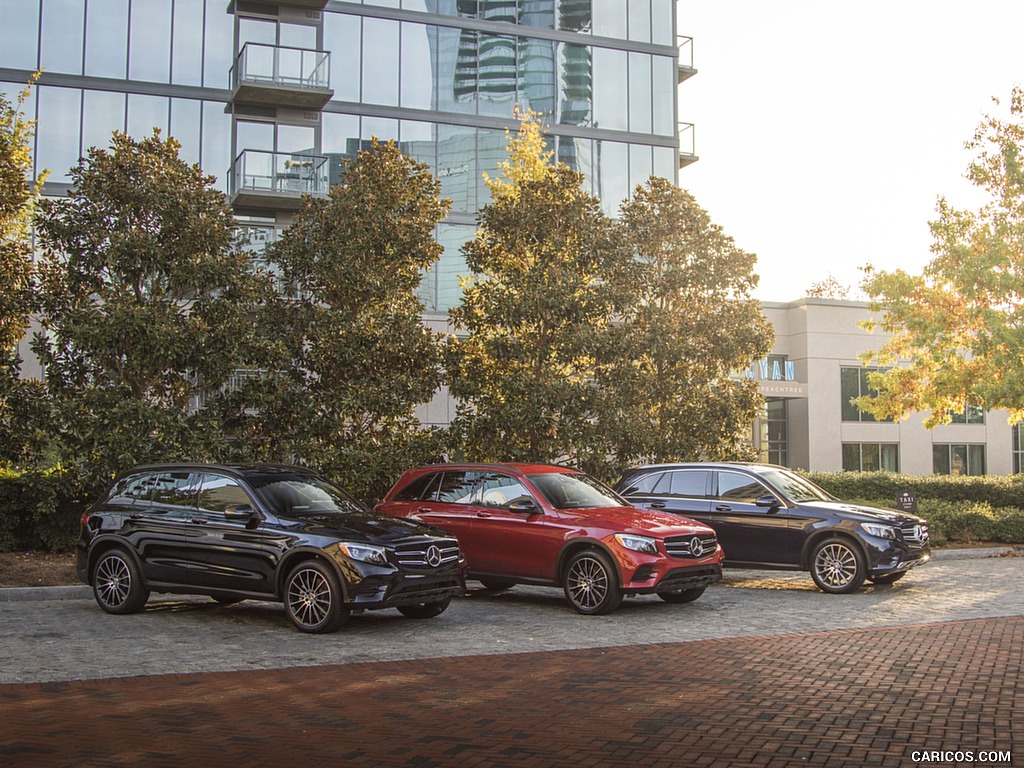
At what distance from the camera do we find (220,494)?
1148cm

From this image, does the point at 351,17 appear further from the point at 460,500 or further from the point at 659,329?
the point at 460,500

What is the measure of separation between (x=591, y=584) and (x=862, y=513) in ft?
13.9

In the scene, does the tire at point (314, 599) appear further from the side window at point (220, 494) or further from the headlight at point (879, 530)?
the headlight at point (879, 530)

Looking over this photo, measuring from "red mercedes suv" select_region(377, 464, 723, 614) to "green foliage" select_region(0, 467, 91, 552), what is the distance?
18.3ft

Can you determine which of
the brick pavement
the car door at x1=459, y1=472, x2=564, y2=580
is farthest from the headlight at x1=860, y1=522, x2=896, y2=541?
the car door at x1=459, y1=472, x2=564, y2=580

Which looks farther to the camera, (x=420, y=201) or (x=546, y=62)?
(x=546, y=62)

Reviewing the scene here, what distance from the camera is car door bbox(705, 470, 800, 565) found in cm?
1417

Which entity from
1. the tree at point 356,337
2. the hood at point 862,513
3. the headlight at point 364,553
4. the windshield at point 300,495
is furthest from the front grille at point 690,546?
the tree at point 356,337

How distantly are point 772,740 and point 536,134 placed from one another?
20519 millimetres

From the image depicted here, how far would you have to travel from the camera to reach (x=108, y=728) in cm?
673

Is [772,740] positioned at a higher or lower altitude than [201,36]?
lower

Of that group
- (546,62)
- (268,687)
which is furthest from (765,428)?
(268,687)

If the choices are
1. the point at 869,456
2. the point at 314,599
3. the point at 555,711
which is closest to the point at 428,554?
the point at 314,599

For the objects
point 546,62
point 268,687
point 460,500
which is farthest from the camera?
point 546,62
